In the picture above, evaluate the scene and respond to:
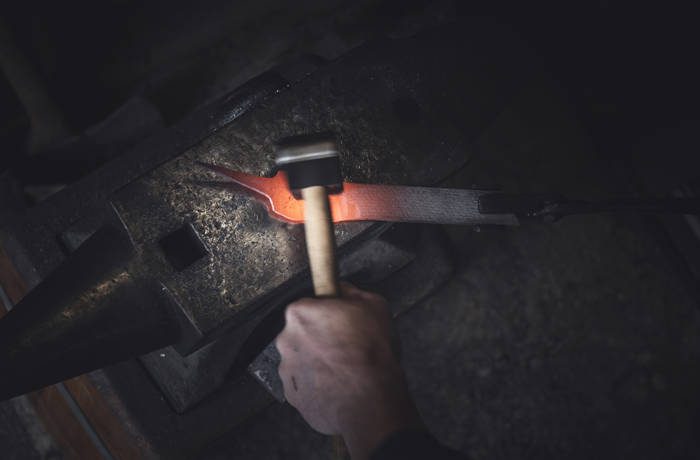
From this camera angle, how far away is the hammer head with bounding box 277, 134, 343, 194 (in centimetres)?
106

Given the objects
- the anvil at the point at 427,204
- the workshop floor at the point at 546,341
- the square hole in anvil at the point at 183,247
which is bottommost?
the workshop floor at the point at 546,341

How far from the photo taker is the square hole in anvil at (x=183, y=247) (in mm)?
1114

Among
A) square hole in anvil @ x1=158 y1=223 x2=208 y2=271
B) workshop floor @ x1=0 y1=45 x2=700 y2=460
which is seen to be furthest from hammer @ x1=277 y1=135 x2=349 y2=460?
workshop floor @ x1=0 y1=45 x2=700 y2=460

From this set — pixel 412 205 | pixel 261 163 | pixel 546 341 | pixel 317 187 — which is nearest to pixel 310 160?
pixel 317 187

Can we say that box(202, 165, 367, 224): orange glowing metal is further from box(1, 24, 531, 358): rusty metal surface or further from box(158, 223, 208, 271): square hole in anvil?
box(158, 223, 208, 271): square hole in anvil

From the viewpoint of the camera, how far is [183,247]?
1161mm

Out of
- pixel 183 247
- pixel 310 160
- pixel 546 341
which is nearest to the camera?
pixel 310 160

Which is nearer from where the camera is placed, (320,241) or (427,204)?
(320,241)

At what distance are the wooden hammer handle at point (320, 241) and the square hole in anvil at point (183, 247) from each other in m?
0.25

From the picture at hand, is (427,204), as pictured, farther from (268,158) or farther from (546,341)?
(546,341)

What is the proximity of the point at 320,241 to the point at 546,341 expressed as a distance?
1.10 metres

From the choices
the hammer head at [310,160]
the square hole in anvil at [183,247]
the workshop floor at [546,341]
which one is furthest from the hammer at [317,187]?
the workshop floor at [546,341]

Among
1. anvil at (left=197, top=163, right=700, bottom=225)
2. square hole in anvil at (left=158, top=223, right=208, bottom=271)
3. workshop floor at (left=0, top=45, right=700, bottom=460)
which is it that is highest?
square hole in anvil at (left=158, top=223, right=208, bottom=271)

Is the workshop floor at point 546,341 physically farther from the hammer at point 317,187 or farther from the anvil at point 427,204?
the hammer at point 317,187
